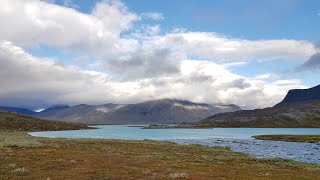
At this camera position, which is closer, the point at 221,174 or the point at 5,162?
the point at 221,174

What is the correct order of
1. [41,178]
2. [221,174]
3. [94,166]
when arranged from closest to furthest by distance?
[41,178] < [221,174] < [94,166]

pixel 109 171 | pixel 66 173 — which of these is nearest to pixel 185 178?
pixel 109 171

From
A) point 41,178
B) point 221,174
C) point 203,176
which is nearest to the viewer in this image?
point 41,178

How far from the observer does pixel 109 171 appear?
39.0m

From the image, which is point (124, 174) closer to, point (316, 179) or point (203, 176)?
point (203, 176)

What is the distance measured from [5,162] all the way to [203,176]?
25.6 meters

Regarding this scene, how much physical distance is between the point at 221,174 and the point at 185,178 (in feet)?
19.8

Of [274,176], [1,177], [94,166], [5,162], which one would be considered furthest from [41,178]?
[274,176]

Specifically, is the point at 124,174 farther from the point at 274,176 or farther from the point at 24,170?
the point at 274,176

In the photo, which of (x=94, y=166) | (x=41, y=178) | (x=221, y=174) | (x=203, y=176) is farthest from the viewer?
(x=94, y=166)

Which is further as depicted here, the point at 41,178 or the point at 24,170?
the point at 24,170

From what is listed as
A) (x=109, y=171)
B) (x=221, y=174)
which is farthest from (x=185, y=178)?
(x=109, y=171)

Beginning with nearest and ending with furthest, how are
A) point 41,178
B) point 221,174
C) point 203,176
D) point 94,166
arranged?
point 41,178 < point 203,176 < point 221,174 < point 94,166

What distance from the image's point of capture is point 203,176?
118 feet
